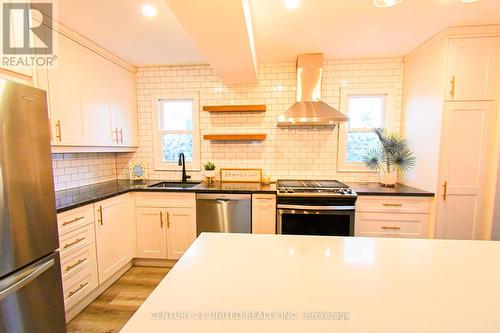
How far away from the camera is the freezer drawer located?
1179mm

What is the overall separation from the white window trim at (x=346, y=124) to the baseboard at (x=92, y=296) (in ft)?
9.45

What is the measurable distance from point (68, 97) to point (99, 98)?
0.39 m

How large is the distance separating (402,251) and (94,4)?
2561 mm

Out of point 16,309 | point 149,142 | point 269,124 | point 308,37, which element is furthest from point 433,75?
point 16,309

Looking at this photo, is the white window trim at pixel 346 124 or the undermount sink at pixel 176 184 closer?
the white window trim at pixel 346 124

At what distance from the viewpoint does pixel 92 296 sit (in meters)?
2.07

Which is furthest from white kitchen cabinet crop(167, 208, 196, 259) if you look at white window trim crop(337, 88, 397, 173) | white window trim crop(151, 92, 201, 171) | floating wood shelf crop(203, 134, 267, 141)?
white window trim crop(337, 88, 397, 173)

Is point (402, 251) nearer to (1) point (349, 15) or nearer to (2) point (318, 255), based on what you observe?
(2) point (318, 255)

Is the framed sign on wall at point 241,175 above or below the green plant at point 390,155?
below

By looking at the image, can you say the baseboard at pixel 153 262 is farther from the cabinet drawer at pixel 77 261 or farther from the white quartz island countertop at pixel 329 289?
the white quartz island countertop at pixel 329 289

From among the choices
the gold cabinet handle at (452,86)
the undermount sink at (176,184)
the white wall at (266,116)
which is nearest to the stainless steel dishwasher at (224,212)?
the undermount sink at (176,184)

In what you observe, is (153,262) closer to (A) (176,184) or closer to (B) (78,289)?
(B) (78,289)

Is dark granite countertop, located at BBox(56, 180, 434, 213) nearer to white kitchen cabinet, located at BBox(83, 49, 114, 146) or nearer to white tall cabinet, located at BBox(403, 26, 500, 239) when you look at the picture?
white tall cabinet, located at BBox(403, 26, 500, 239)

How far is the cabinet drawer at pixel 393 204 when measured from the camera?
231 cm
